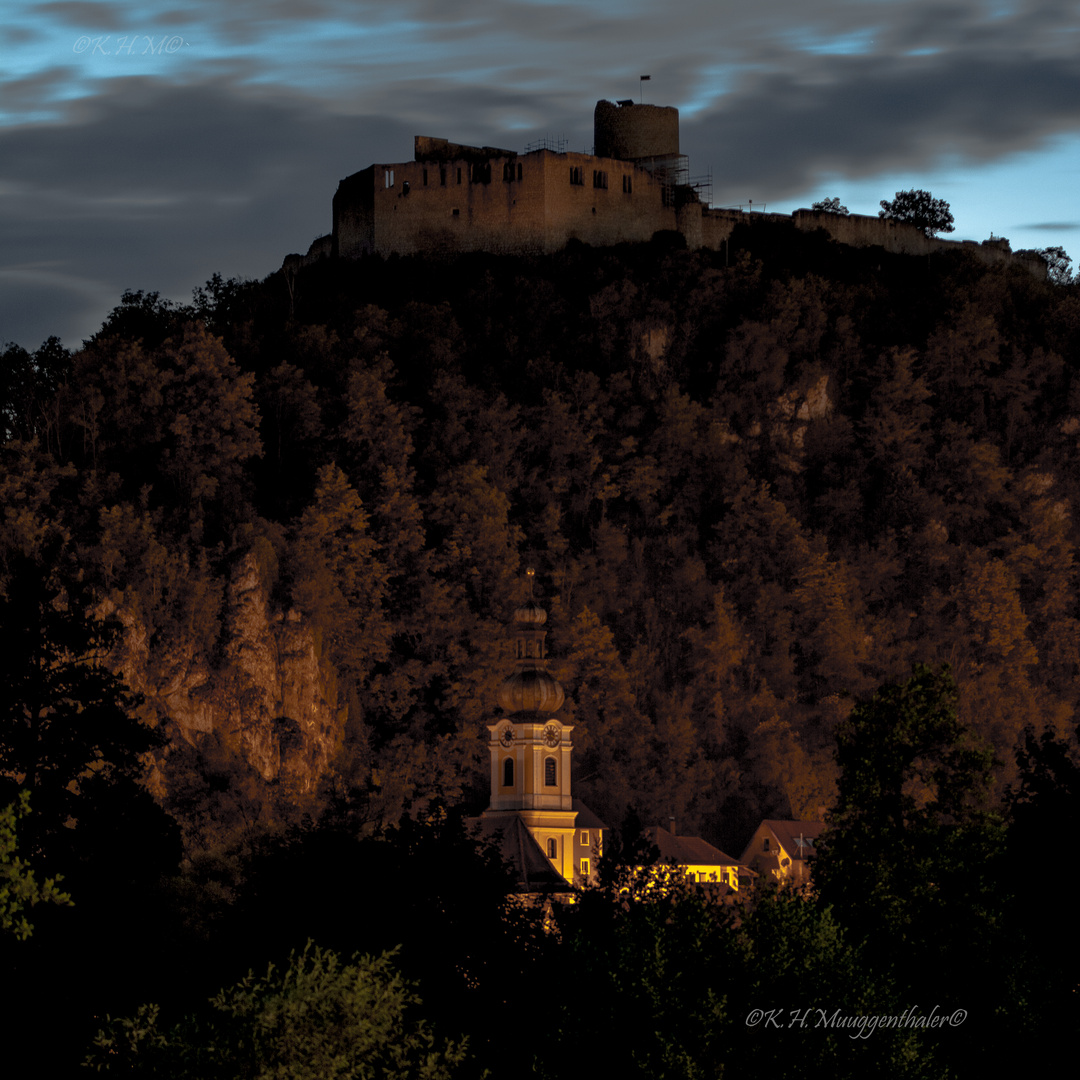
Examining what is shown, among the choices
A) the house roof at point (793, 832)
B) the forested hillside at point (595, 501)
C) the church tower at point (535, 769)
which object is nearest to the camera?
the church tower at point (535, 769)

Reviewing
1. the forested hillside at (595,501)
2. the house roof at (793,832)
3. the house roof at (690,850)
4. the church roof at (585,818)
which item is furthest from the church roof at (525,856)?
the house roof at (793,832)

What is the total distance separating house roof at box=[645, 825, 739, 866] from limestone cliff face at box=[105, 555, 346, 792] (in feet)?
45.4

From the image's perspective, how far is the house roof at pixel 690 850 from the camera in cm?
9544

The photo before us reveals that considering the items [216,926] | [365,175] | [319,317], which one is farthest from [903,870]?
[365,175]

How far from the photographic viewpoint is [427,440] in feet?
358

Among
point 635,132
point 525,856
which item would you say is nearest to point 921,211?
point 635,132

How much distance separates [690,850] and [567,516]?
2159cm

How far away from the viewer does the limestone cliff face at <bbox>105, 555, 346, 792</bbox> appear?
89.2 m

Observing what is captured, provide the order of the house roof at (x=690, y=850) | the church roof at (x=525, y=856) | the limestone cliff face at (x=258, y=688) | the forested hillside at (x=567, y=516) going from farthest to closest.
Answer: the house roof at (x=690, y=850)
the forested hillside at (x=567, y=516)
the limestone cliff face at (x=258, y=688)
the church roof at (x=525, y=856)

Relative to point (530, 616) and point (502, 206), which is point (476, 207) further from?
point (530, 616)

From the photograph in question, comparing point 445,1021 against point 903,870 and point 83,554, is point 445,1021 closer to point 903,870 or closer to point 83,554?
point 903,870

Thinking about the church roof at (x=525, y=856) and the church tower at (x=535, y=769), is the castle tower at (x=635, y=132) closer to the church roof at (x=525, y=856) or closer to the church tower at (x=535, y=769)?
the church tower at (x=535, y=769)

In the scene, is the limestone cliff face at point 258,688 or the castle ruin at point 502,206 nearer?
the limestone cliff face at point 258,688

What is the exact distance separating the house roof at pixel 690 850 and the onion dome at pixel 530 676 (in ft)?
24.0
